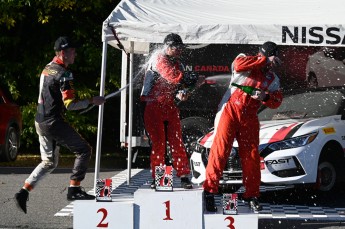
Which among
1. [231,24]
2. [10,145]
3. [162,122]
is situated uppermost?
[231,24]

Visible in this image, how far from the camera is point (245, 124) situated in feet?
31.2

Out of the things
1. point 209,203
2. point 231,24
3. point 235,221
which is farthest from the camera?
point 231,24

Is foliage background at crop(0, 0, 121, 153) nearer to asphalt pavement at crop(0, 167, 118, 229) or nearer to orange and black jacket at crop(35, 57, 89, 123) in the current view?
asphalt pavement at crop(0, 167, 118, 229)

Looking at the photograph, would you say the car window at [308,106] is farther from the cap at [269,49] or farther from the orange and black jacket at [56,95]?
the orange and black jacket at [56,95]

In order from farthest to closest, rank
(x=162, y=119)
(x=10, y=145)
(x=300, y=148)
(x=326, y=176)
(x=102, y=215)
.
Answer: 1. (x=10, y=145)
2. (x=326, y=176)
3. (x=162, y=119)
4. (x=300, y=148)
5. (x=102, y=215)

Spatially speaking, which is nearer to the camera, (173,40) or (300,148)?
(173,40)

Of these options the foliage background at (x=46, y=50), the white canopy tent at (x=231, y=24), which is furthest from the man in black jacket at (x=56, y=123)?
the foliage background at (x=46, y=50)

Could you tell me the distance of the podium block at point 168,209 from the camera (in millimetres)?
8430

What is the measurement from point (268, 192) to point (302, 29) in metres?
2.70

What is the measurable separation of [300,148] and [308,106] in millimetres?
1559

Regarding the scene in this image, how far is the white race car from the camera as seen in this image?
10406mm

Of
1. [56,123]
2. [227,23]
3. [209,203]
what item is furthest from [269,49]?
[56,123]

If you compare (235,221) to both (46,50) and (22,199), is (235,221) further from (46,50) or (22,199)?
(46,50)

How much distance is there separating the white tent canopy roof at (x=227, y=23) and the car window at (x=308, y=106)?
1342mm
